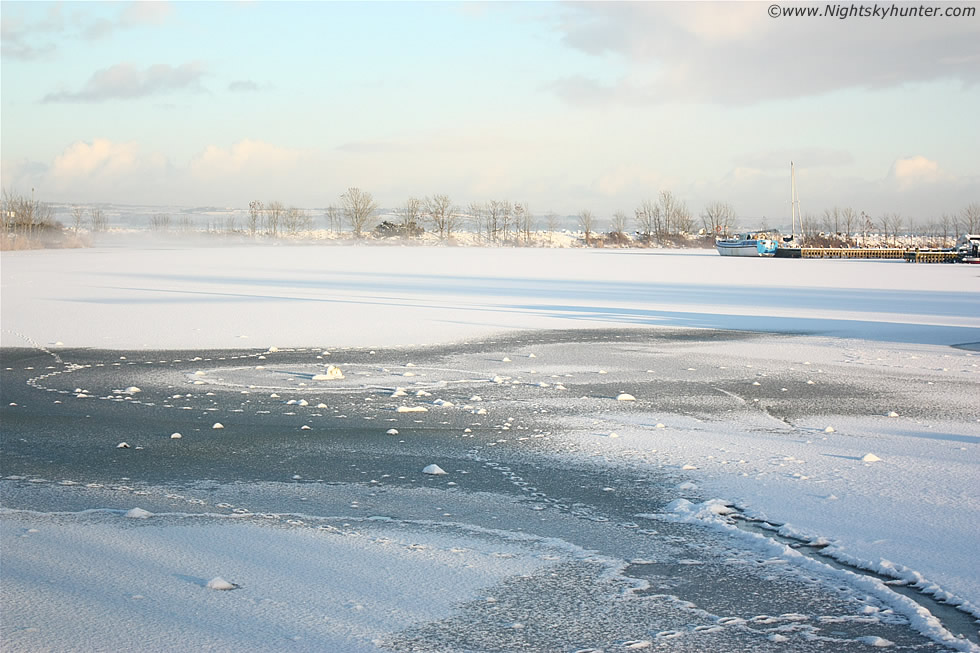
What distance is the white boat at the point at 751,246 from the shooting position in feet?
242

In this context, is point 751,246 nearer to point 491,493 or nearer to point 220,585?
point 491,493

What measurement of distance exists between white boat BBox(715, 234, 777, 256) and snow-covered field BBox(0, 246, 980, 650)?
193ft

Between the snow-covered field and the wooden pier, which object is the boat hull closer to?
the wooden pier

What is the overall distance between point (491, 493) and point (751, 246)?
236 ft

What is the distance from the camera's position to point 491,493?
19.3ft

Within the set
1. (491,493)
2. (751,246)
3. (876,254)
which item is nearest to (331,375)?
(491,493)

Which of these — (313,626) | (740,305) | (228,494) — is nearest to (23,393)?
(228,494)

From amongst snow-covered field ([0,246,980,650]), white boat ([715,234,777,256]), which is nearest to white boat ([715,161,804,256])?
white boat ([715,234,777,256])

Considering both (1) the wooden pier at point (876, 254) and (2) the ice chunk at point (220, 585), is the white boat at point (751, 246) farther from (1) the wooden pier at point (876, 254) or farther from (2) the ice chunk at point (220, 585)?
(2) the ice chunk at point (220, 585)

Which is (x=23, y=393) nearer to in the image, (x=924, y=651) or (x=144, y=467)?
(x=144, y=467)

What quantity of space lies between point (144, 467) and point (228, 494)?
102cm

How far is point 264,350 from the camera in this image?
13273 millimetres

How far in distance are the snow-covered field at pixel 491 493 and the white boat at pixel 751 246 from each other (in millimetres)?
58953

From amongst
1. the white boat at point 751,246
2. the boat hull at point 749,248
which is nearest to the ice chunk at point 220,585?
the boat hull at point 749,248
